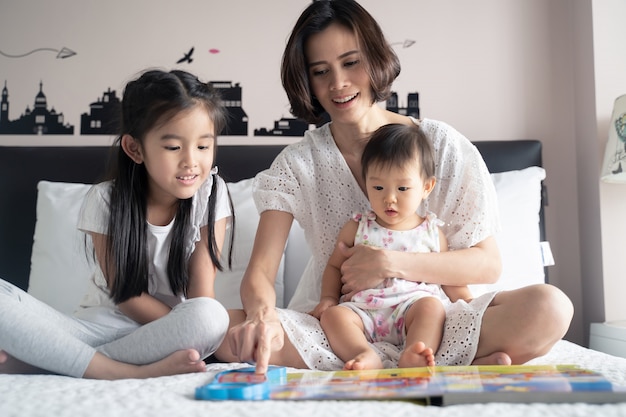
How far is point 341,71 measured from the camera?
1490mm

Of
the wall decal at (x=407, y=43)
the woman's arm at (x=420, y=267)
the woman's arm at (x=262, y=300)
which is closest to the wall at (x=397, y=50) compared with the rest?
the wall decal at (x=407, y=43)

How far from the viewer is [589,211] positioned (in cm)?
227

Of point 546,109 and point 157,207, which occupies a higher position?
point 546,109

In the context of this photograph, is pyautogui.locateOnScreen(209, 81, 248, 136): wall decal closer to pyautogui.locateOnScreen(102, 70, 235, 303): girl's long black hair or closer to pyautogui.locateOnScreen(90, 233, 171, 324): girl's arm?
pyautogui.locateOnScreen(102, 70, 235, 303): girl's long black hair

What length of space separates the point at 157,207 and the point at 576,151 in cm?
171

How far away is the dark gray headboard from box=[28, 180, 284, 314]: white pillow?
21 cm

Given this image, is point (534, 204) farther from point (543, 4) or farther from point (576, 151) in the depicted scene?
point (543, 4)

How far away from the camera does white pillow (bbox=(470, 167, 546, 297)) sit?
1867 mm

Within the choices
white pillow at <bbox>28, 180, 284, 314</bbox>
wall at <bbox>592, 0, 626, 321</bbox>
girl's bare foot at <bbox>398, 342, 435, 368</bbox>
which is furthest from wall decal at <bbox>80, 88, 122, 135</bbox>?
wall at <bbox>592, 0, 626, 321</bbox>

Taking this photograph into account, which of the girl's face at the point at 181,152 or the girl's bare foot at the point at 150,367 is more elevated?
the girl's face at the point at 181,152

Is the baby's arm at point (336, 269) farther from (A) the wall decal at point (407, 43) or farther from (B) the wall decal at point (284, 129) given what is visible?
(A) the wall decal at point (407, 43)

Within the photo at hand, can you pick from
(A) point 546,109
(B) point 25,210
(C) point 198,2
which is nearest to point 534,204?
(A) point 546,109

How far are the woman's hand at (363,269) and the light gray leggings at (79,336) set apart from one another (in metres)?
0.33

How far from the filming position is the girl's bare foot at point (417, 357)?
1058 mm
